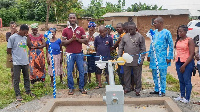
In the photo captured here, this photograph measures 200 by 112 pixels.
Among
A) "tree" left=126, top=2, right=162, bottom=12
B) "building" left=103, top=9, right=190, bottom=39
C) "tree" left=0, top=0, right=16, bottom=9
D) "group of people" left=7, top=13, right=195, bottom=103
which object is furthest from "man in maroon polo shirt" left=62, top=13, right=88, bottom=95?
"tree" left=126, top=2, right=162, bottom=12

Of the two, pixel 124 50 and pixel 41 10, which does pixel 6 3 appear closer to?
pixel 41 10

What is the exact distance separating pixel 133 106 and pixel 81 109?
30.3 inches

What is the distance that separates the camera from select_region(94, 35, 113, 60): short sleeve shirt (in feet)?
18.4

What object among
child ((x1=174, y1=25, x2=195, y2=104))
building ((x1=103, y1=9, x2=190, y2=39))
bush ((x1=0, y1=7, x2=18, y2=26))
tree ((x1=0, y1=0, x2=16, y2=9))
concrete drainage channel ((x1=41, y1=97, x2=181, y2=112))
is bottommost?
concrete drainage channel ((x1=41, y1=97, x2=181, y2=112))

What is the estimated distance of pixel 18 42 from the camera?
5047 millimetres

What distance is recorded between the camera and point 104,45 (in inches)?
221

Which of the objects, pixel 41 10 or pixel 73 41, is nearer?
pixel 73 41

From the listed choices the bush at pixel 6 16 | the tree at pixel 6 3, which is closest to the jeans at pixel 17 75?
the bush at pixel 6 16

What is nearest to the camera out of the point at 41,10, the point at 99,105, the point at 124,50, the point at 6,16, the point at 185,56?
the point at 99,105

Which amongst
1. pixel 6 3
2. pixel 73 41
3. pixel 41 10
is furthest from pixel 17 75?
pixel 6 3

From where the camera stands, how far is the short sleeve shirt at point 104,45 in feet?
18.4

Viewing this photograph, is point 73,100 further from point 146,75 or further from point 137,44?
point 146,75

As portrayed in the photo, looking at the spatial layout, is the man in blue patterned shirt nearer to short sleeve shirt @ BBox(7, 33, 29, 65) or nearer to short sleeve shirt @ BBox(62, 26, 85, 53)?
short sleeve shirt @ BBox(62, 26, 85, 53)

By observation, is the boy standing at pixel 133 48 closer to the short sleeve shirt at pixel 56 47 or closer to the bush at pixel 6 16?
the short sleeve shirt at pixel 56 47
